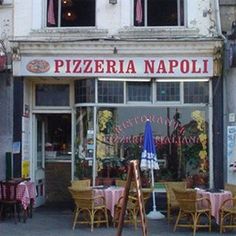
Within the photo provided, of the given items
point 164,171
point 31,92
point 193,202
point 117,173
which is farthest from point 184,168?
point 31,92

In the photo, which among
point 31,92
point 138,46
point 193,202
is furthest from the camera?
point 31,92

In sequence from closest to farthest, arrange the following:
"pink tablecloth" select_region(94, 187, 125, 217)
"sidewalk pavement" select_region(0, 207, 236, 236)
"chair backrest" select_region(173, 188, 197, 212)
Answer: "chair backrest" select_region(173, 188, 197, 212)
"sidewalk pavement" select_region(0, 207, 236, 236)
"pink tablecloth" select_region(94, 187, 125, 217)

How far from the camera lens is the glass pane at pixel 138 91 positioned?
563 inches

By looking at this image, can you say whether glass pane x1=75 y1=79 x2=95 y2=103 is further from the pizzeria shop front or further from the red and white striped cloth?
the red and white striped cloth

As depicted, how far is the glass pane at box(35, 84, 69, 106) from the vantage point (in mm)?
15047

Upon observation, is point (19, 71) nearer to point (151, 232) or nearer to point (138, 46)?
point (138, 46)

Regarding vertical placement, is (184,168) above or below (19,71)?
below

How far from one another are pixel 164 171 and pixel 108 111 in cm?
190

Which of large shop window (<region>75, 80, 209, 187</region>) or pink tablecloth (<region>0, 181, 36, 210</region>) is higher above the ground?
large shop window (<region>75, 80, 209, 187</region>)

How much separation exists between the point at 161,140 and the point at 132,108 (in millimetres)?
1004

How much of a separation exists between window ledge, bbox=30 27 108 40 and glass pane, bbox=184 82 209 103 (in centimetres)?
227

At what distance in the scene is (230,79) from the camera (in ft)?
45.8

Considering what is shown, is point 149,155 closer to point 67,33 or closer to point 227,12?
point 67,33

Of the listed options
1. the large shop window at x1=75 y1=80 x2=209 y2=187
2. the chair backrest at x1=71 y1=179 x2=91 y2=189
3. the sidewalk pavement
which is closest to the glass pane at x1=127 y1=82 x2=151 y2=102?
the large shop window at x1=75 y1=80 x2=209 y2=187
